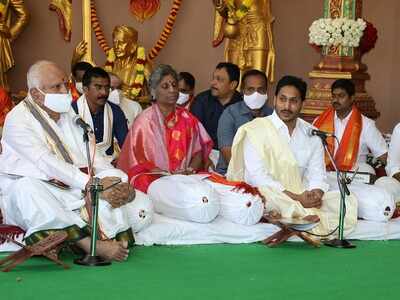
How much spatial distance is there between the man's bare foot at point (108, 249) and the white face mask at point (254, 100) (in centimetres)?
217

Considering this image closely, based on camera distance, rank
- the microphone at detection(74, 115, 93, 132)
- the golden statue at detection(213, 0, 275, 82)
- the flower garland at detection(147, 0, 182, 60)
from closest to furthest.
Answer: the microphone at detection(74, 115, 93, 132) → the golden statue at detection(213, 0, 275, 82) → the flower garland at detection(147, 0, 182, 60)

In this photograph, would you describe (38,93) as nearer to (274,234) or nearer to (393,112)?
(274,234)

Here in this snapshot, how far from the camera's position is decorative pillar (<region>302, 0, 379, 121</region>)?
867 cm

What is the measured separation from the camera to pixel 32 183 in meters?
Answer: 5.08

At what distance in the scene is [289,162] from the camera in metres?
6.07

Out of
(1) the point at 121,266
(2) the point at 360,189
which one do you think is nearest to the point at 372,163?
(2) the point at 360,189

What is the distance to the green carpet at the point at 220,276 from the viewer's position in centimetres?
444

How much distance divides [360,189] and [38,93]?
8.05ft

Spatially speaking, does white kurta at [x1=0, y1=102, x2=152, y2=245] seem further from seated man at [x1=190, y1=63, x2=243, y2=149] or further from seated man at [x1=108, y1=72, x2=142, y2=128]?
seated man at [x1=108, y1=72, x2=142, y2=128]

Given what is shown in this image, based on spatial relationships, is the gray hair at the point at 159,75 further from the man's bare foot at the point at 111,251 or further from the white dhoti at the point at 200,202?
the man's bare foot at the point at 111,251

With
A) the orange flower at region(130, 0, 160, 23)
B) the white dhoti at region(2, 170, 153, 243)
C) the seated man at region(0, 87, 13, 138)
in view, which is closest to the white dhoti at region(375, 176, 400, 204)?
the white dhoti at region(2, 170, 153, 243)

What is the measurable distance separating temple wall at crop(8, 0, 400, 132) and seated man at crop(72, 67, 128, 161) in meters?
4.52

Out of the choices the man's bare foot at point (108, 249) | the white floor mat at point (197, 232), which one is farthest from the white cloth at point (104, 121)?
the man's bare foot at point (108, 249)

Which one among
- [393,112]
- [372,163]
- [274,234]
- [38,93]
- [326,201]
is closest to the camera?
[38,93]
